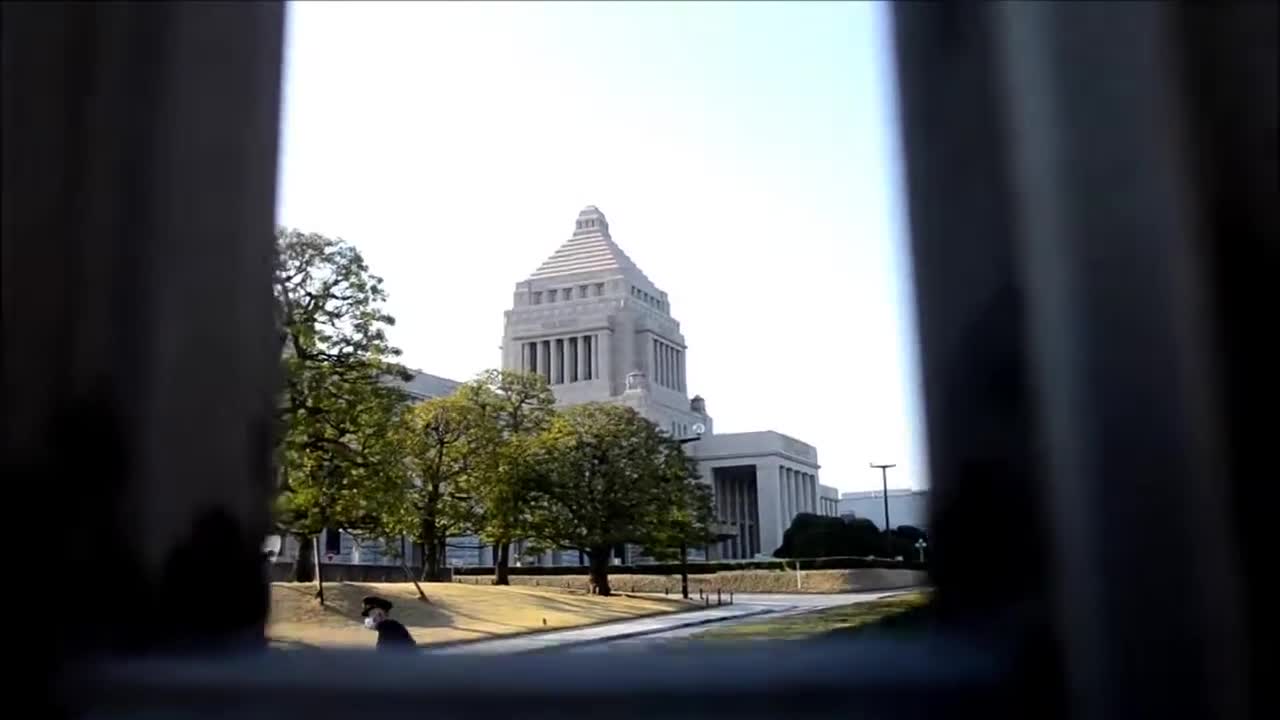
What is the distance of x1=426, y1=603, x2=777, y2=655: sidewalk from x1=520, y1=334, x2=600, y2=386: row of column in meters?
0.84

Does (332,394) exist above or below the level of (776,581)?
above

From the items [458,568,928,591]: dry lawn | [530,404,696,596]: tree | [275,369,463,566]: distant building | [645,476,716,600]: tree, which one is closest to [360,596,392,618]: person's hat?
Result: [458,568,928,591]: dry lawn

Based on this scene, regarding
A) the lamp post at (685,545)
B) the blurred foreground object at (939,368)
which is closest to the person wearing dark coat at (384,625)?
the blurred foreground object at (939,368)

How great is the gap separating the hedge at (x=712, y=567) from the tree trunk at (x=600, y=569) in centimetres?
3

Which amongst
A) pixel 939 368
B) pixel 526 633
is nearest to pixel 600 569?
pixel 526 633

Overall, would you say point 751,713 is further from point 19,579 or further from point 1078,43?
point 19,579

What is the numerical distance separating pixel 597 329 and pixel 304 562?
0.81 m

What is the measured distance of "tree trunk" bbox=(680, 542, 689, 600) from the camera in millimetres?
1255

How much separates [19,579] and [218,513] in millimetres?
145

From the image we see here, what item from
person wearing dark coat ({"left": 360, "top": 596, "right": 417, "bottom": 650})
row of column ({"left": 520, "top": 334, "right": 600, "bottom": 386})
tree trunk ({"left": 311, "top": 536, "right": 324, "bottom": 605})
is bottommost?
person wearing dark coat ({"left": 360, "top": 596, "right": 417, "bottom": 650})

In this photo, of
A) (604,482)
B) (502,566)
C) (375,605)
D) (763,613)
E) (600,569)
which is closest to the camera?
(763,613)

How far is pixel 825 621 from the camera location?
726 millimetres

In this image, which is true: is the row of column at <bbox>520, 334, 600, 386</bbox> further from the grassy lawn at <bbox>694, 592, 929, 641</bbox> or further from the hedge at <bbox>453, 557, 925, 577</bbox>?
the grassy lawn at <bbox>694, 592, 929, 641</bbox>

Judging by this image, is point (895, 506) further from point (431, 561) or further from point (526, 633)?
point (431, 561)
